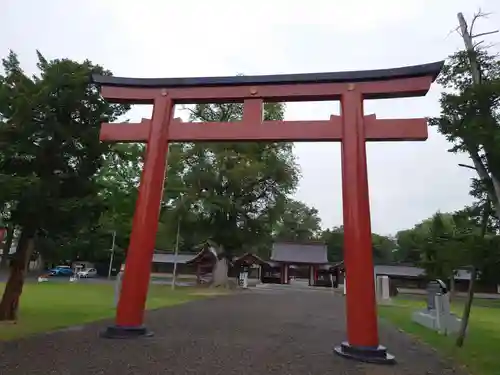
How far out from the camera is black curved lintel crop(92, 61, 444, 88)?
7871mm

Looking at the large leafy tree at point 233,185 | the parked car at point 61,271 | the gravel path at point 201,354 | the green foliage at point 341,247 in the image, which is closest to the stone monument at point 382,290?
the large leafy tree at point 233,185

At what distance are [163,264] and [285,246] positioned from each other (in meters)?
14.2

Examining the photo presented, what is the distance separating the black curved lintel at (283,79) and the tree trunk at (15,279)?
423 cm

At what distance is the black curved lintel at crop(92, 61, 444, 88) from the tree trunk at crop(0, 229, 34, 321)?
4.23m

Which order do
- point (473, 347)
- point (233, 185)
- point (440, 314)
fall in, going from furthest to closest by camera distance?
point (233, 185)
point (440, 314)
point (473, 347)

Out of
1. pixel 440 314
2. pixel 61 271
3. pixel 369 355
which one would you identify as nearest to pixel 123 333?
pixel 369 355

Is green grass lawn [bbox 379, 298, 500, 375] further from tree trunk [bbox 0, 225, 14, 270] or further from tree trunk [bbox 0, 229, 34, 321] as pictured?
tree trunk [bbox 0, 225, 14, 270]

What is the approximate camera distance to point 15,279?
32.3ft

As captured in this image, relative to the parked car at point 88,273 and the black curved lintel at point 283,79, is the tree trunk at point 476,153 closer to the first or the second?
the black curved lintel at point 283,79

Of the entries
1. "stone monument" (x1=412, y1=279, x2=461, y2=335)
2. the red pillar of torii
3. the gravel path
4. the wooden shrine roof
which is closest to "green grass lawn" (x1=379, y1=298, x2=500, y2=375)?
"stone monument" (x1=412, y1=279, x2=461, y2=335)

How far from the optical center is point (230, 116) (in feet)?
99.6

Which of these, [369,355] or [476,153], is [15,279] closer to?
[369,355]

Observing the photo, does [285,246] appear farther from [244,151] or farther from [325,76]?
[325,76]

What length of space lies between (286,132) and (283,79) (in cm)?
113
